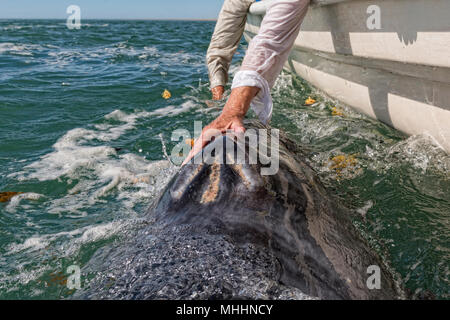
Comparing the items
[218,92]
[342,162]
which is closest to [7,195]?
[342,162]

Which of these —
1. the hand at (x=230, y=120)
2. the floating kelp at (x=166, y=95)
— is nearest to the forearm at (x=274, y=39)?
the hand at (x=230, y=120)

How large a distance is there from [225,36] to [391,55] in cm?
262

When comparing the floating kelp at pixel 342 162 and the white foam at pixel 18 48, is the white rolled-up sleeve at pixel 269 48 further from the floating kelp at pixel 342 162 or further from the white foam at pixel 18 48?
the white foam at pixel 18 48

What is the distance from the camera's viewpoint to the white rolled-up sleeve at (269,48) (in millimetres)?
2707

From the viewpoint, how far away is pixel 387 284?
1624mm

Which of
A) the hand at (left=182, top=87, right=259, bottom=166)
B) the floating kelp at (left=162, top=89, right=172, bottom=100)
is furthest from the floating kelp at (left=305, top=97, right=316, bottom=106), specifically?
the hand at (left=182, top=87, right=259, bottom=166)

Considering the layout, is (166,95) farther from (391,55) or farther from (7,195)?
(391,55)

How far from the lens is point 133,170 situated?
3.68 m

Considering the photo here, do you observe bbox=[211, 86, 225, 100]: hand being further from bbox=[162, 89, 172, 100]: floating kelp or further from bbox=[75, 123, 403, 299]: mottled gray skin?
bbox=[75, 123, 403, 299]: mottled gray skin

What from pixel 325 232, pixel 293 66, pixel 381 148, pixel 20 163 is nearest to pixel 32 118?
pixel 20 163

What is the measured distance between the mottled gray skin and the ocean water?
1.21 ft

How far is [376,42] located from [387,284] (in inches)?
81.8

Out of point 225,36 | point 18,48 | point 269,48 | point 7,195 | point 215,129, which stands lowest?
point 7,195
